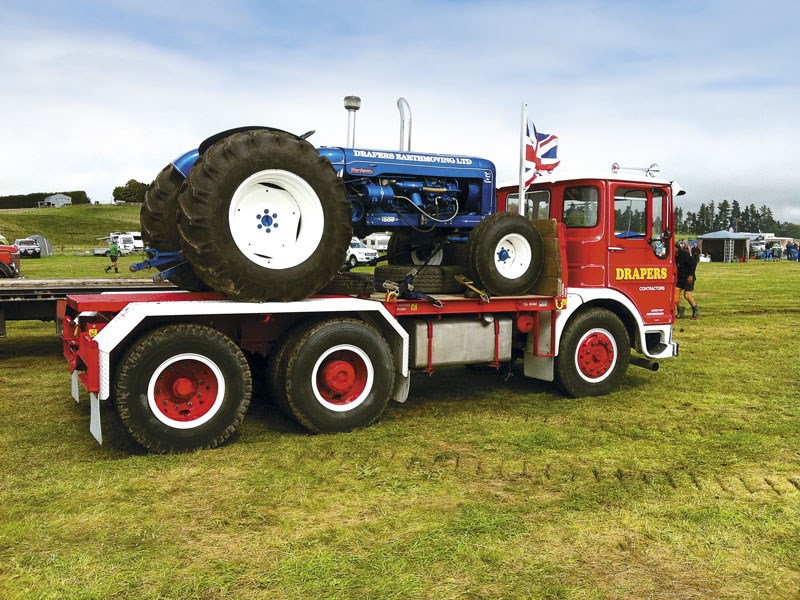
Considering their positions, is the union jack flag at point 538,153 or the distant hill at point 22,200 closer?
the union jack flag at point 538,153

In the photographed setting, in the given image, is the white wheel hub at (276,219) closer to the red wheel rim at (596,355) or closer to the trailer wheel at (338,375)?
the trailer wheel at (338,375)

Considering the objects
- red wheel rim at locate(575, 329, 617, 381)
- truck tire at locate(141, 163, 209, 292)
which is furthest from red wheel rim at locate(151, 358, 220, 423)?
red wheel rim at locate(575, 329, 617, 381)

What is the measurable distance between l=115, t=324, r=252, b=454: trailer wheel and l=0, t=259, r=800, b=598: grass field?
0.20m

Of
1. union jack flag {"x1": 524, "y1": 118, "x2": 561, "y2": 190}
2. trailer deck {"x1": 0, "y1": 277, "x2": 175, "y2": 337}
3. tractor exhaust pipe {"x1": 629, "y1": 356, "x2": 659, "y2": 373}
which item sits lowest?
tractor exhaust pipe {"x1": 629, "y1": 356, "x2": 659, "y2": 373}

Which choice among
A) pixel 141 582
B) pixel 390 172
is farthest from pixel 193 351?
pixel 390 172

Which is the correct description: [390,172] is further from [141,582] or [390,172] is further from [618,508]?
[141,582]

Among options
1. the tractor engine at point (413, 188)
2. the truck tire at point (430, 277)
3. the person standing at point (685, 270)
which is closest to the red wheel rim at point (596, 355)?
the truck tire at point (430, 277)

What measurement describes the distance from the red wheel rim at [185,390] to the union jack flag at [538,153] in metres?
4.60

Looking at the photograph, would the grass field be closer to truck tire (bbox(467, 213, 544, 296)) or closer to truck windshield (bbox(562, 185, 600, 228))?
truck tire (bbox(467, 213, 544, 296))

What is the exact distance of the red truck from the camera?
573 cm

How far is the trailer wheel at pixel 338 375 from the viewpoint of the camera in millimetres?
6272

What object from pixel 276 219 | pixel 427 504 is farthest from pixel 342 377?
pixel 427 504

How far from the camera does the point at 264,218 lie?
20.3 feet

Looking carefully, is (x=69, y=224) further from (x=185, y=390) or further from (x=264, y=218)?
(x=185, y=390)
